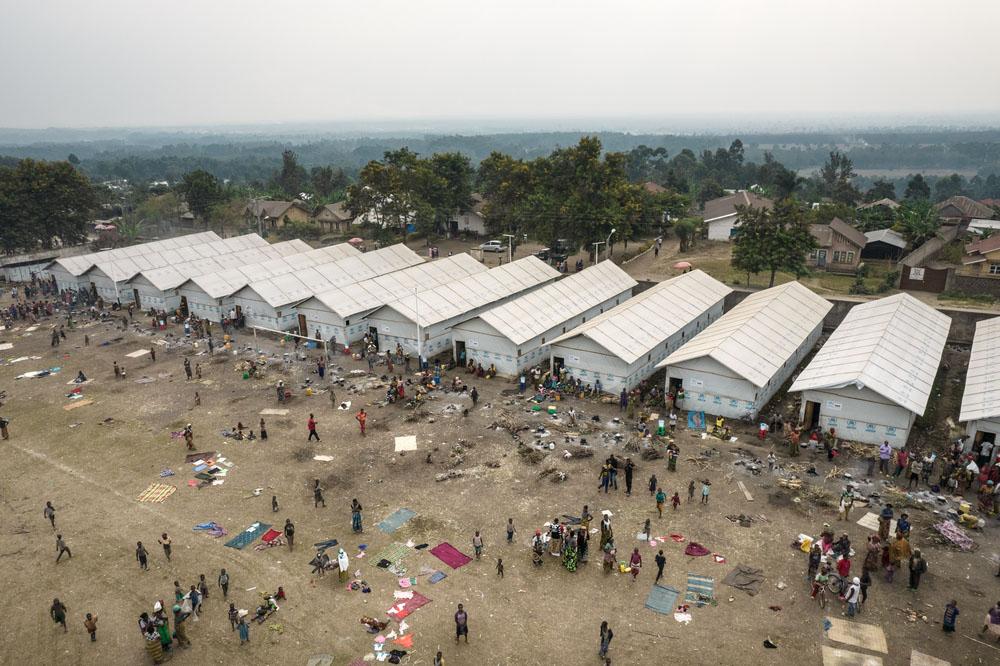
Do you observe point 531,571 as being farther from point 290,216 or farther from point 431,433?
point 290,216

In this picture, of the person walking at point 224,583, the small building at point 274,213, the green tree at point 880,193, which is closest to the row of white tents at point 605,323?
the person walking at point 224,583

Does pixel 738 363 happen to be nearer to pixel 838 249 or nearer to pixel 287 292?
pixel 287 292

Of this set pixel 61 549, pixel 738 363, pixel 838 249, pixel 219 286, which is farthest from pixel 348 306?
pixel 838 249

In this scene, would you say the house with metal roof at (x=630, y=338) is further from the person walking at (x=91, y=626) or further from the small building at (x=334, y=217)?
the small building at (x=334, y=217)

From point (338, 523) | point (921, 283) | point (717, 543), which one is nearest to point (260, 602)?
point (338, 523)

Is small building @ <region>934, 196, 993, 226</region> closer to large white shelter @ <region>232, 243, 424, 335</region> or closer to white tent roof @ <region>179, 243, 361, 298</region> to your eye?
large white shelter @ <region>232, 243, 424, 335</region>

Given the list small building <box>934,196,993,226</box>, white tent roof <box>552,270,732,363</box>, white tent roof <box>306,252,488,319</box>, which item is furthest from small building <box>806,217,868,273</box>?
white tent roof <box>306,252,488,319</box>
